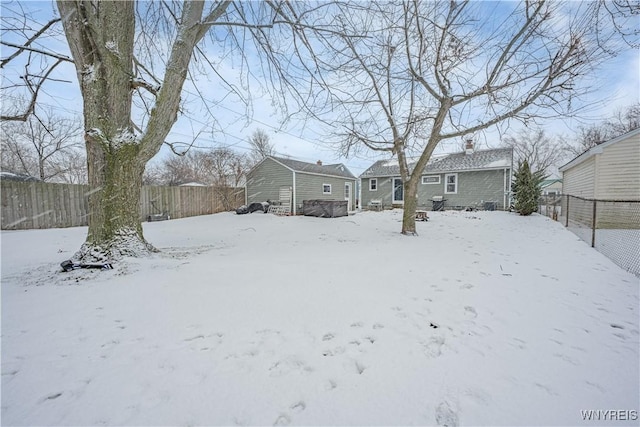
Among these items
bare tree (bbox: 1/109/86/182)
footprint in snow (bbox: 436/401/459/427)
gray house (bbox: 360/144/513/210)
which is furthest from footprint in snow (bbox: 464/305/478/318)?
bare tree (bbox: 1/109/86/182)

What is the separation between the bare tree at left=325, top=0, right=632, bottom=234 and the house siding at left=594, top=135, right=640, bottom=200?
482 cm

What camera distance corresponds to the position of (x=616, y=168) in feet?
28.8

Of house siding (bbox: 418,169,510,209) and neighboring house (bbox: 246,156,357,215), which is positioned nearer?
neighboring house (bbox: 246,156,357,215)

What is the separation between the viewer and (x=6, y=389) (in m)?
1.54

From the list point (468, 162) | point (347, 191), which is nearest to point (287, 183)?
point (347, 191)

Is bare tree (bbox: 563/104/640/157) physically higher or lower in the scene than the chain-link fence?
higher

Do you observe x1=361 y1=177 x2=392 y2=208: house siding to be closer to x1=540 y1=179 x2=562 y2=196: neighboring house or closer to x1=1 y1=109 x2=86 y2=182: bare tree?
x1=540 y1=179 x2=562 y2=196: neighboring house

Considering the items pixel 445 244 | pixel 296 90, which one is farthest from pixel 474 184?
pixel 296 90

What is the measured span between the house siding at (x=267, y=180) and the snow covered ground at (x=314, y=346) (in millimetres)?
12293

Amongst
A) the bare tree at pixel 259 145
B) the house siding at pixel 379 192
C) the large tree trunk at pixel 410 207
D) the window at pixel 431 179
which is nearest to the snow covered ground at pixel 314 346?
the large tree trunk at pixel 410 207

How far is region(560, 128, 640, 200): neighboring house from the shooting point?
8469 millimetres

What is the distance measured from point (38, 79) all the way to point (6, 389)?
5.70 meters

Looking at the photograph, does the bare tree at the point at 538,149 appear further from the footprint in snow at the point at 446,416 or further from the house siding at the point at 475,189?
the footprint in snow at the point at 446,416

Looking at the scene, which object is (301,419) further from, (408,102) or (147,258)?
(408,102)
